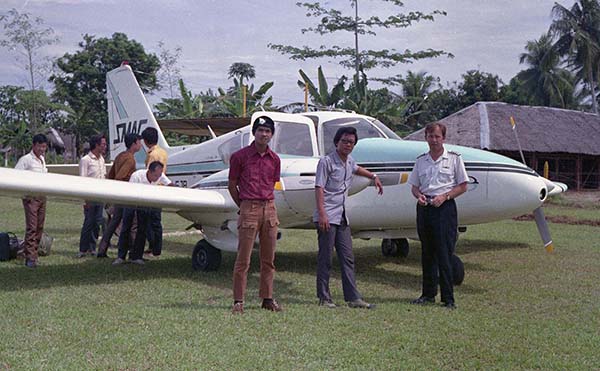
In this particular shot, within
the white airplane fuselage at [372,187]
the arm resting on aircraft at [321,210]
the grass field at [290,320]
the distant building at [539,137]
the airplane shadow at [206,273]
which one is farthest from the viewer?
the distant building at [539,137]

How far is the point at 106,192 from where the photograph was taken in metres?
6.37

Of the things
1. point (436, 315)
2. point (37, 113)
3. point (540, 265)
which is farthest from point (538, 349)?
point (37, 113)

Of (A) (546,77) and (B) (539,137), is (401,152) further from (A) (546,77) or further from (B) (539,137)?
(A) (546,77)

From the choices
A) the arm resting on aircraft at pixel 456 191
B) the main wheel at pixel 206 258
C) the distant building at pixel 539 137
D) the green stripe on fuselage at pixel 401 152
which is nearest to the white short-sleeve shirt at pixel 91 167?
the main wheel at pixel 206 258

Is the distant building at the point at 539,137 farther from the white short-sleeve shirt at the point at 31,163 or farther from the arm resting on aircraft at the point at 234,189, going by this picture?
the arm resting on aircraft at the point at 234,189

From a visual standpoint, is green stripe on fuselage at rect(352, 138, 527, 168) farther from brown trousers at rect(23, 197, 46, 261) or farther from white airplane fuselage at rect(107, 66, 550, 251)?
brown trousers at rect(23, 197, 46, 261)

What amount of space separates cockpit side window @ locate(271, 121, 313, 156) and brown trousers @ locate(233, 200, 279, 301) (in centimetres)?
228

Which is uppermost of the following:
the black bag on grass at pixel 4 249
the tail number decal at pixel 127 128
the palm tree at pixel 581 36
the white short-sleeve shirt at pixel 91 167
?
the palm tree at pixel 581 36

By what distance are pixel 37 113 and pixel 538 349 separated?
46.5 metres

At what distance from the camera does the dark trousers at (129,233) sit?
26.1ft

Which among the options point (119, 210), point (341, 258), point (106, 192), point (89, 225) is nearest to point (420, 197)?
point (341, 258)

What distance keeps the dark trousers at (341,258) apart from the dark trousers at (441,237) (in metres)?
0.78

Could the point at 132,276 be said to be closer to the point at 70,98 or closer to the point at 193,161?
the point at 193,161

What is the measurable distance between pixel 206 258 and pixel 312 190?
196cm
